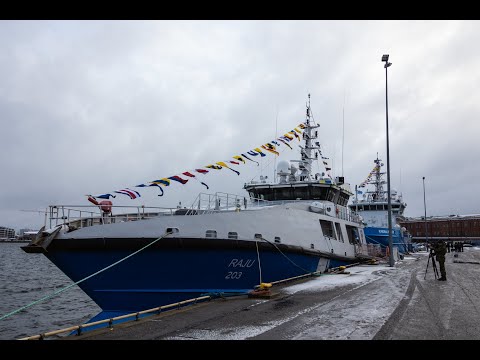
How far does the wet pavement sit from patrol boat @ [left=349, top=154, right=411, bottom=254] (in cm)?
2067

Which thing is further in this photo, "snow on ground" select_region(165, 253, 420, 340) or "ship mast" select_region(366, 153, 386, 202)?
"ship mast" select_region(366, 153, 386, 202)

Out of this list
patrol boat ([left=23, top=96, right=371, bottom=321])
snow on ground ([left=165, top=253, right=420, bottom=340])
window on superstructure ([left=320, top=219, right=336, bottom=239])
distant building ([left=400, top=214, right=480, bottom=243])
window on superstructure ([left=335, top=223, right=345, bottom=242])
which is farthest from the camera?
distant building ([left=400, top=214, right=480, bottom=243])

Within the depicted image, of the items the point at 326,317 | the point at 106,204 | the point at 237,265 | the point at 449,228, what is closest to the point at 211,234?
the point at 237,265

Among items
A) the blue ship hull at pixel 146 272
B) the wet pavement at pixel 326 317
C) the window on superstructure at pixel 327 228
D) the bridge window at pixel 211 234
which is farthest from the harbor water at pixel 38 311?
the window on superstructure at pixel 327 228

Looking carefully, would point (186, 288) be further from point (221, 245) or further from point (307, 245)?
point (307, 245)

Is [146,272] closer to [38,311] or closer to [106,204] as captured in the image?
[106,204]

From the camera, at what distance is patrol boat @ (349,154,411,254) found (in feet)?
106

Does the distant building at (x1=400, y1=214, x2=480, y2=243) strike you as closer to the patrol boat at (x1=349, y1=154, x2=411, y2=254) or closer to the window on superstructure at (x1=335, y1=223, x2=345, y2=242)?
the patrol boat at (x1=349, y1=154, x2=411, y2=254)

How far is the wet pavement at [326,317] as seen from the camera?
6.47 m

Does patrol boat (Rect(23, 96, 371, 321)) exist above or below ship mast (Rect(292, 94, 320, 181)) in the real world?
below

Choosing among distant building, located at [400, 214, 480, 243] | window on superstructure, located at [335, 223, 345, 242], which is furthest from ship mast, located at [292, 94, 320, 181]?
distant building, located at [400, 214, 480, 243]

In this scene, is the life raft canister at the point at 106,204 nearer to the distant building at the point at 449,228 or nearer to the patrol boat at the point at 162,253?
the patrol boat at the point at 162,253

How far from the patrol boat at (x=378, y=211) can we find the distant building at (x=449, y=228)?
60699mm
